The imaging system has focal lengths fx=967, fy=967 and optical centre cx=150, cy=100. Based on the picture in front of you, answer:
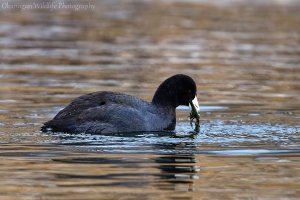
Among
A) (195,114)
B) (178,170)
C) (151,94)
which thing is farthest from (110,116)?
(151,94)

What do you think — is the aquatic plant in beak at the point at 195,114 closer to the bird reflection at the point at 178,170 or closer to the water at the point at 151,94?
the water at the point at 151,94

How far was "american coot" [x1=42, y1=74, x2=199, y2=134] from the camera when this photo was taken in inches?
517

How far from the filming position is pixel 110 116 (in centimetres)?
1327

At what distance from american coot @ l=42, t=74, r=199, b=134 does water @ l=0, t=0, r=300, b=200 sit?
0.72 ft

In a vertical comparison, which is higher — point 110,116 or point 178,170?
point 110,116

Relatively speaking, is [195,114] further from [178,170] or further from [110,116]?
[178,170]

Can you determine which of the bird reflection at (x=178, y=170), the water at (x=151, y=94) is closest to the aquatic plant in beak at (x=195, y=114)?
the water at (x=151, y=94)

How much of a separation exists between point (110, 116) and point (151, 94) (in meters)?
4.52

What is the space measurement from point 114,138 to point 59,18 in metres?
20.8

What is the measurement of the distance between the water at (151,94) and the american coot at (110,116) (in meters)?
0.22

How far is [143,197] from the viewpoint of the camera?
9164 millimetres

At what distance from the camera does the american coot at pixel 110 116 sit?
43.1 ft

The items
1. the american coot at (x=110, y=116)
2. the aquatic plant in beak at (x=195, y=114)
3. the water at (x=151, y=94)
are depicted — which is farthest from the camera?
the aquatic plant in beak at (x=195, y=114)

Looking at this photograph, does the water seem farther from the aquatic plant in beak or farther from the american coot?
the american coot
